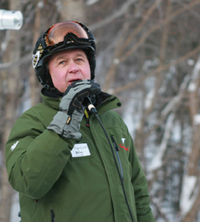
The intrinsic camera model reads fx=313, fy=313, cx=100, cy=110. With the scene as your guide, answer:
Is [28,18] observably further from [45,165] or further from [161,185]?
[161,185]

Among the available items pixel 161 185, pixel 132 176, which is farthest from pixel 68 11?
pixel 161 185

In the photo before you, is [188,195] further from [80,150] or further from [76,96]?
[76,96]

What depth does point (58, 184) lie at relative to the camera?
1.62 m

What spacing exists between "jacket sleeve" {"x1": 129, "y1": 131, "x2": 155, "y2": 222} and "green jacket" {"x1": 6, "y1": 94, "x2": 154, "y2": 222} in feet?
0.75

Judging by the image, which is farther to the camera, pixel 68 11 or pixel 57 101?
pixel 68 11

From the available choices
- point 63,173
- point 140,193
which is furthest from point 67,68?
point 140,193

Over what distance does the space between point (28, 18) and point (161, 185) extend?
18.3 ft

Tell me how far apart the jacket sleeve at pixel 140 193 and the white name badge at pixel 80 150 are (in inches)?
17.5

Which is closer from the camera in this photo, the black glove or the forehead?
the black glove

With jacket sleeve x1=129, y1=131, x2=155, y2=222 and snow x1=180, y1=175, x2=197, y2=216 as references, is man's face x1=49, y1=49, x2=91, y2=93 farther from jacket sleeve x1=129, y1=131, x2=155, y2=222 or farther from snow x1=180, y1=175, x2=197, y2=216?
snow x1=180, y1=175, x2=197, y2=216

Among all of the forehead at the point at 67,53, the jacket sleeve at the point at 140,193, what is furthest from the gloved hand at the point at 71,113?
the jacket sleeve at the point at 140,193

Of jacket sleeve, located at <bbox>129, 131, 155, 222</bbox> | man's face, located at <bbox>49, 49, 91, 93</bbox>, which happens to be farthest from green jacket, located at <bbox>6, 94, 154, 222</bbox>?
jacket sleeve, located at <bbox>129, 131, 155, 222</bbox>

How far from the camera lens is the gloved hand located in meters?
1.54

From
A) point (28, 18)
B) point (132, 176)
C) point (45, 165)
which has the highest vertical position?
point (28, 18)
